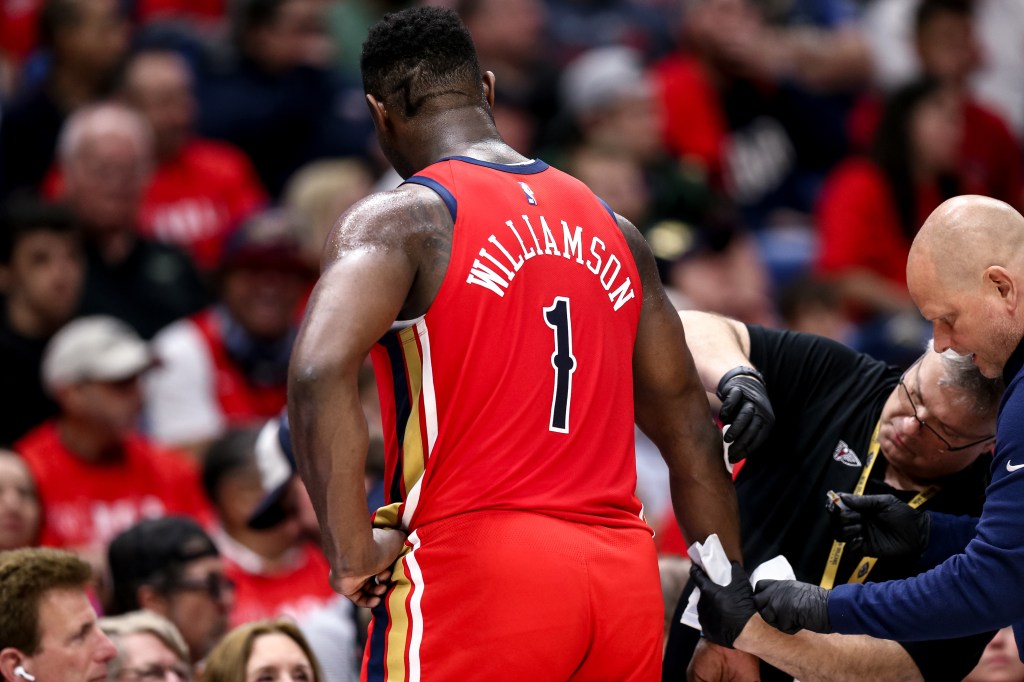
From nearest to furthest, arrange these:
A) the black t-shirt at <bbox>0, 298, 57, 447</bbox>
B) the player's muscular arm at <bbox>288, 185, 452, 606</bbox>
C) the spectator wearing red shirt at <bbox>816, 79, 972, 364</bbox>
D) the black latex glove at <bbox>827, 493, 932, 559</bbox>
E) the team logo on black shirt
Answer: the player's muscular arm at <bbox>288, 185, 452, 606</bbox>, the black latex glove at <bbox>827, 493, 932, 559</bbox>, the team logo on black shirt, the black t-shirt at <bbox>0, 298, 57, 447</bbox>, the spectator wearing red shirt at <bbox>816, 79, 972, 364</bbox>

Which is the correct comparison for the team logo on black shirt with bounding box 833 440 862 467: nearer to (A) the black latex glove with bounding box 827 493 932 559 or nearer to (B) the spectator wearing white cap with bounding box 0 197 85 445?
(A) the black latex glove with bounding box 827 493 932 559

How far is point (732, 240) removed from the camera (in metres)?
8.88

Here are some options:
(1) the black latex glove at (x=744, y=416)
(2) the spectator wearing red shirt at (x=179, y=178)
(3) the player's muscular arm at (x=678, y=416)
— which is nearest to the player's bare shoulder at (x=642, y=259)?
(3) the player's muscular arm at (x=678, y=416)

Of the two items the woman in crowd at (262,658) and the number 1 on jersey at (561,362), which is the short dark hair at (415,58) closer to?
the number 1 on jersey at (561,362)

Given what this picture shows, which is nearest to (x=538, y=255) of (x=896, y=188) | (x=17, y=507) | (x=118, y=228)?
(x=17, y=507)

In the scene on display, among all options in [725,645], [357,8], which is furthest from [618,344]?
[357,8]

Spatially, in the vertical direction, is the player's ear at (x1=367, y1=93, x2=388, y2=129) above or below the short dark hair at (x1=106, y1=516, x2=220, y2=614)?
above

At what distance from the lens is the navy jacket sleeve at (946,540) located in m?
4.25

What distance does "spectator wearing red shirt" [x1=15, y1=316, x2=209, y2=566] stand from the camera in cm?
696

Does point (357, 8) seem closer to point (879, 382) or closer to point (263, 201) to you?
point (263, 201)

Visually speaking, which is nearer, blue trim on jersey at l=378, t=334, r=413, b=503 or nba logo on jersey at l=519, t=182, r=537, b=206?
blue trim on jersey at l=378, t=334, r=413, b=503

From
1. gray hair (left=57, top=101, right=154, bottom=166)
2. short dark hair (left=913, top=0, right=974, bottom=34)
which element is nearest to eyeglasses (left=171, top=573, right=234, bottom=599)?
gray hair (left=57, top=101, right=154, bottom=166)

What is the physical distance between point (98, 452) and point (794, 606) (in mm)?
4106

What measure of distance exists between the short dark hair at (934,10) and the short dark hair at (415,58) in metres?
7.26
